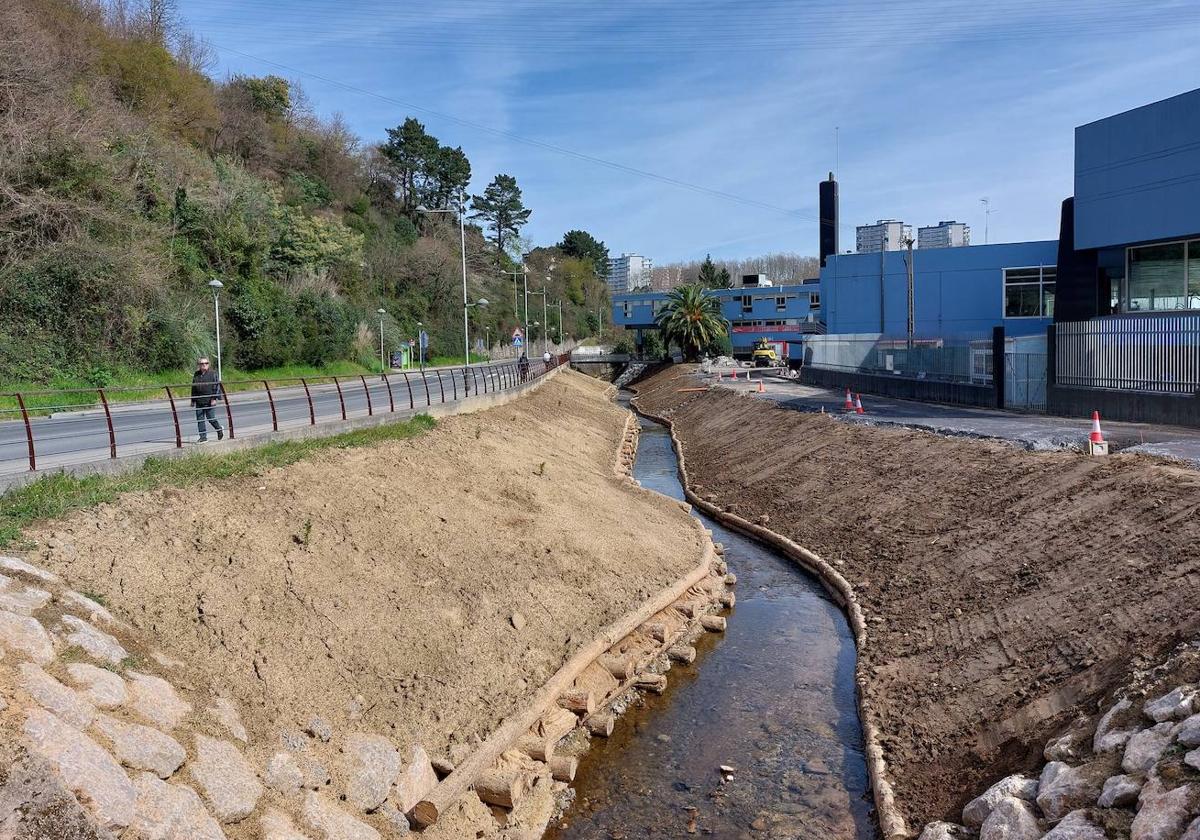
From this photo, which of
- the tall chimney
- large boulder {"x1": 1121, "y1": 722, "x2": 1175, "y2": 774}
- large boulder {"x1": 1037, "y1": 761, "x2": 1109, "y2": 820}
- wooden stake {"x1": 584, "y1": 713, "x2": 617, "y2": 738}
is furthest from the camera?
the tall chimney

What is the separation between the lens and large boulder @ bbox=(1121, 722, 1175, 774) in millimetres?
5641

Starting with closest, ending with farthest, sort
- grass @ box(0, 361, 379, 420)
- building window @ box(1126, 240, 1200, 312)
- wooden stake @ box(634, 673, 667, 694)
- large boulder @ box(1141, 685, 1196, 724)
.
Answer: large boulder @ box(1141, 685, 1196, 724)
wooden stake @ box(634, 673, 667, 694)
grass @ box(0, 361, 379, 420)
building window @ box(1126, 240, 1200, 312)

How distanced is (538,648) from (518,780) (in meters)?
2.63

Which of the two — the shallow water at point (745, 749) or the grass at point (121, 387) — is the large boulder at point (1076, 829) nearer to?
the shallow water at point (745, 749)

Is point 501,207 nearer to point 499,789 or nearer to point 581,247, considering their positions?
point 581,247

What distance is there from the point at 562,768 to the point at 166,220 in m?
37.1

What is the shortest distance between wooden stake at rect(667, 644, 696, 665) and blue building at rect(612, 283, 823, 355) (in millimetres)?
85380

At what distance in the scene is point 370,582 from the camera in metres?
10.6

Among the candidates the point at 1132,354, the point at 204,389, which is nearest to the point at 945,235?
the point at 1132,354

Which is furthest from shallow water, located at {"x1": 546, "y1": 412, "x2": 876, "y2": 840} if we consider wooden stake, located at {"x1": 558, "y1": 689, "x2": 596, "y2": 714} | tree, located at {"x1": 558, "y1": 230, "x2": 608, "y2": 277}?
tree, located at {"x1": 558, "y1": 230, "x2": 608, "y2": 277}

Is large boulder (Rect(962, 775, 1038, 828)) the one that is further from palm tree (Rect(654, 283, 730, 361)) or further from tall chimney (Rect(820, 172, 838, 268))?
tall chimney (Rect(820, 172, 838, 268))

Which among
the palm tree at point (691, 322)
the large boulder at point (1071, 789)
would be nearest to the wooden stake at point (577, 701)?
the large boulder at point (1071, 789)

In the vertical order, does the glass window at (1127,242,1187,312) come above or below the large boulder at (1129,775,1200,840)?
above

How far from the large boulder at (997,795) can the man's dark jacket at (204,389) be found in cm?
1342
